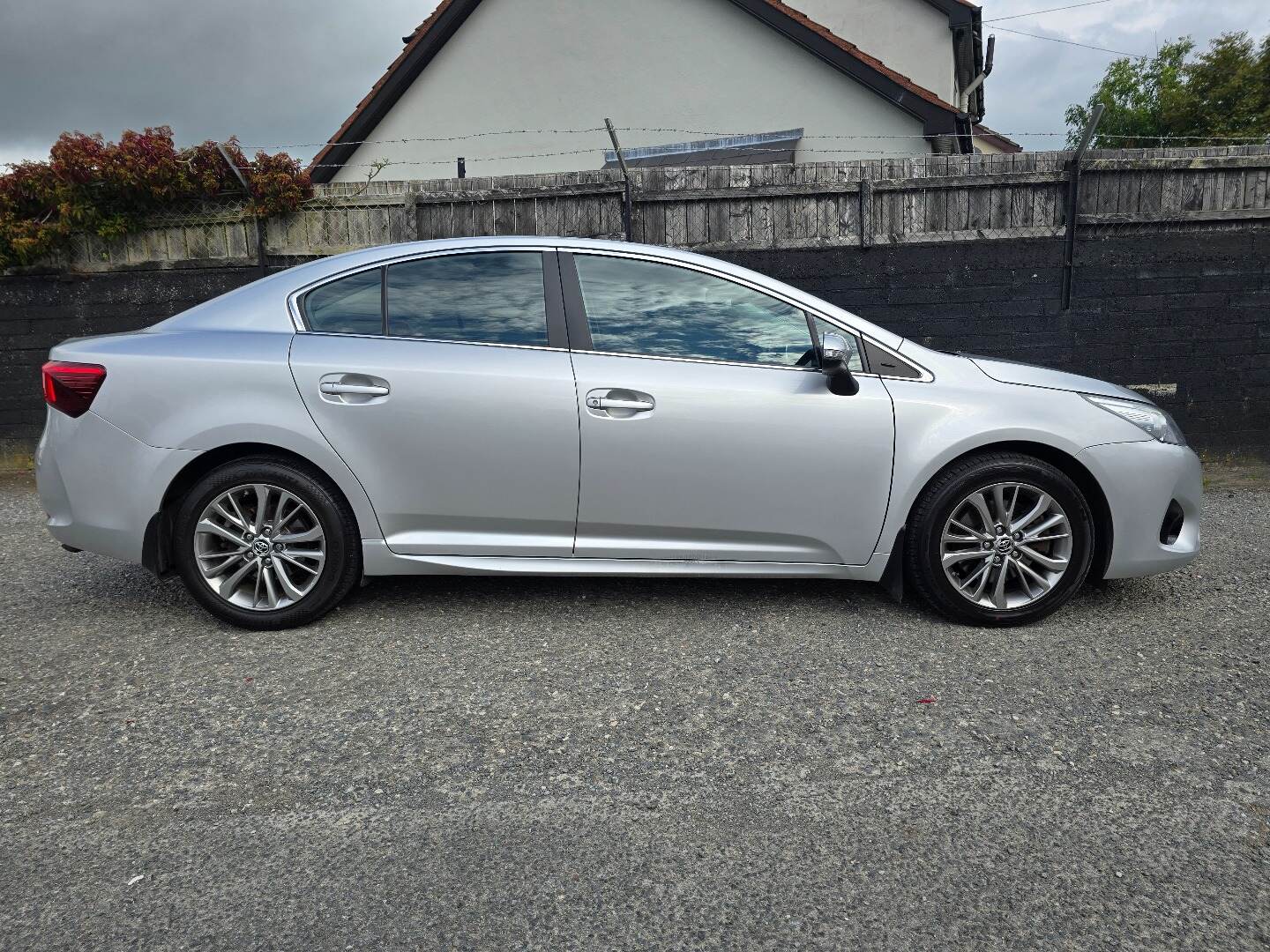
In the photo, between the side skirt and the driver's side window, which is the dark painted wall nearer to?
the driver's side window

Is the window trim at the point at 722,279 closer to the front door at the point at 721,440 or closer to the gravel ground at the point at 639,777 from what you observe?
the front door at the point at 721,440

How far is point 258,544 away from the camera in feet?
12.6

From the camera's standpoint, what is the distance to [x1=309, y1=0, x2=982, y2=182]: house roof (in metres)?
10.4

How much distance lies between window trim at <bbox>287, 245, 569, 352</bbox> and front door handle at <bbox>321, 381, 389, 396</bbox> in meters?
0.24

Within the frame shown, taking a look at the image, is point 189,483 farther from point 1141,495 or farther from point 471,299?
point 1141,495

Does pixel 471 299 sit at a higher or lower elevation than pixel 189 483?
higher

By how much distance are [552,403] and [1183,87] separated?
44.8 metres

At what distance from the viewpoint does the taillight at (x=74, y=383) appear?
378cm

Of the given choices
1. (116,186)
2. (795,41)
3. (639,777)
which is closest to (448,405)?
(639,777)

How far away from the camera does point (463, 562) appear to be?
3.92 m

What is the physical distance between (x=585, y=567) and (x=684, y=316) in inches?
45.3

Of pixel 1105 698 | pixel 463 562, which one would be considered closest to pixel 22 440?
pixel 463 562

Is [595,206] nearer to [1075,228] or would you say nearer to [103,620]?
[1075,228]

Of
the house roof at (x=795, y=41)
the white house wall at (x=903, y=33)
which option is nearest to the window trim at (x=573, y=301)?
the house roof at (x=795, y=41)
